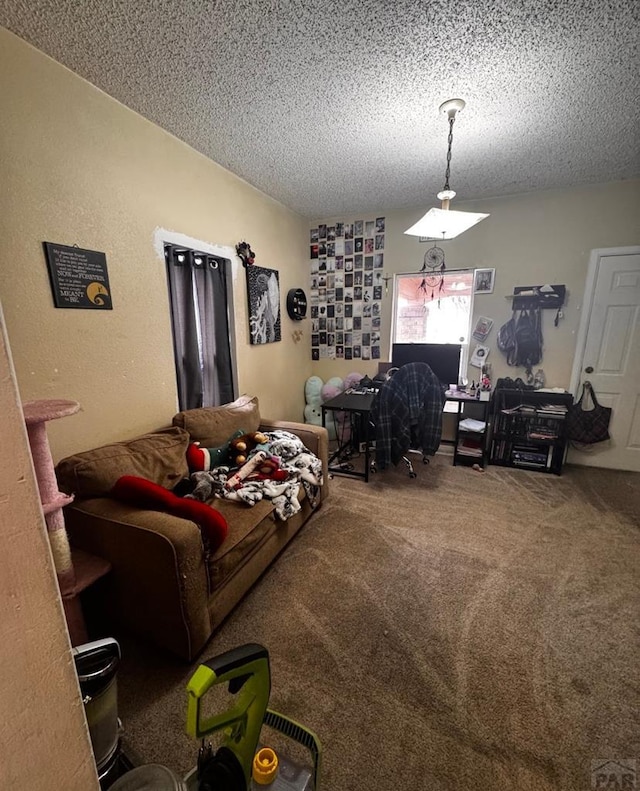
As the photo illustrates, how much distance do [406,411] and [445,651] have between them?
5.45 ft

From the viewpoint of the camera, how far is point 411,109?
6.24ft

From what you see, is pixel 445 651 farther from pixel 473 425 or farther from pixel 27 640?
pixel 473 425

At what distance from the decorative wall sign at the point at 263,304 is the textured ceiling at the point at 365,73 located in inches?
33.3

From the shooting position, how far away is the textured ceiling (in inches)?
52.2

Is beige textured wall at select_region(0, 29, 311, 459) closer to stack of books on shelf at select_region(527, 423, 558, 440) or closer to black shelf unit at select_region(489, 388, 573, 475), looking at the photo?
black shelf unit at select_region(489, 388, 573, 475)

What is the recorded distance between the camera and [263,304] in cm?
317

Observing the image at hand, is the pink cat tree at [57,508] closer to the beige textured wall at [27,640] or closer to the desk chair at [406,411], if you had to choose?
the beige textured wall at [27,640]

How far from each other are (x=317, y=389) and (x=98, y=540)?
2.85 meters

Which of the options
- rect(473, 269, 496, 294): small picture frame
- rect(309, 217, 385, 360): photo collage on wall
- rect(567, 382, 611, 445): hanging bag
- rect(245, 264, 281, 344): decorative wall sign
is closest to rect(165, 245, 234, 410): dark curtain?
rect(245, 264, 281, 344): decorative wall sign

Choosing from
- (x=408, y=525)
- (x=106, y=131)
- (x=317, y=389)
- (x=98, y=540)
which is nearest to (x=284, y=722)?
(x=98, y=540)

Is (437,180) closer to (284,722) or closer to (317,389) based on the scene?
(317,389)

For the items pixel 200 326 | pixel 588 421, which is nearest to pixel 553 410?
pixel 588 421

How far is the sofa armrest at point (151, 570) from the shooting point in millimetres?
1333

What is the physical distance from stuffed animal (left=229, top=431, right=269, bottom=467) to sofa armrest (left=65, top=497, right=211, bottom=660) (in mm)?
852
